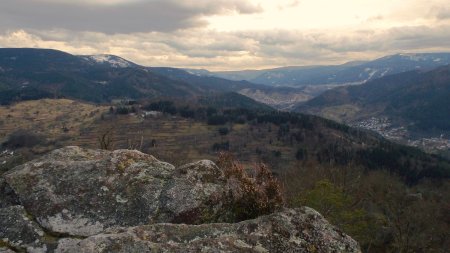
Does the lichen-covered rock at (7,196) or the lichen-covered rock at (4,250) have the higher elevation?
the lichen-covered rock at (7,196)

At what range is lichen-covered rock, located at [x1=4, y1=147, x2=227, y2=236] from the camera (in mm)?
15945

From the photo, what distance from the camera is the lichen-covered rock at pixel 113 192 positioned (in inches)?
628

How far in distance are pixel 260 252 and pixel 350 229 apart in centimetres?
4117

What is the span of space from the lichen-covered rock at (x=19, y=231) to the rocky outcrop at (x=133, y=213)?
3cm

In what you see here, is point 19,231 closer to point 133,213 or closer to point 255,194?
point 133,213

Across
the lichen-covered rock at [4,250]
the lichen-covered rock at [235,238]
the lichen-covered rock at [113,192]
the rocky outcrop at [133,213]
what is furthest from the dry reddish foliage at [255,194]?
the lichen-covered rock at [4,250]

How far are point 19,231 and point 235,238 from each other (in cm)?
741

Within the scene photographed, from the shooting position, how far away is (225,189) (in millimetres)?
17250

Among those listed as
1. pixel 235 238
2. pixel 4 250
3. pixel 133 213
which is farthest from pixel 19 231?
pixel 235 238

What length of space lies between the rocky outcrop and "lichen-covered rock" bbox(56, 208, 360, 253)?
0.09 feet

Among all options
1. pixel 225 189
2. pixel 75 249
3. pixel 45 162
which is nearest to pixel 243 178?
pixel 225 189

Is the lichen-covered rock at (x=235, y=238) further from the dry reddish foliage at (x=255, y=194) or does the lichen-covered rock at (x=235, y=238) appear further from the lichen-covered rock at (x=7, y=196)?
the lichen-covered rock at (x=7, y=196)

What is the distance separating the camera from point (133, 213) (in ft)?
53.3

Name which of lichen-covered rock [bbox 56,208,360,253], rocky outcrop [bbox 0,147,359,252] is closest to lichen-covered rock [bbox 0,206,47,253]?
rocky outcrop [bbox 0,147,359,252]
